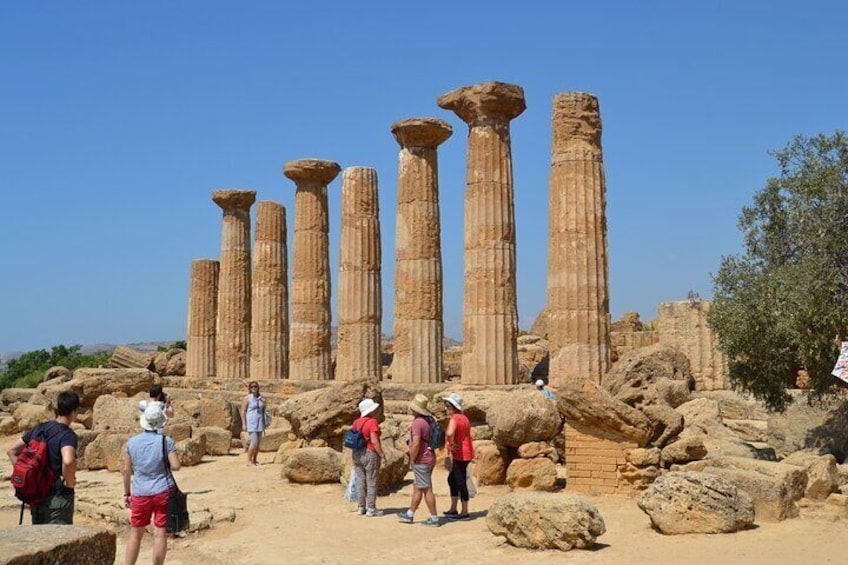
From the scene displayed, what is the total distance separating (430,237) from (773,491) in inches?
510

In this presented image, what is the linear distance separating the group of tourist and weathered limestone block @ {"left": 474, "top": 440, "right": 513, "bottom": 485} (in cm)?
135

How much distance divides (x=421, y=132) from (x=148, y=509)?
1475 centimetres

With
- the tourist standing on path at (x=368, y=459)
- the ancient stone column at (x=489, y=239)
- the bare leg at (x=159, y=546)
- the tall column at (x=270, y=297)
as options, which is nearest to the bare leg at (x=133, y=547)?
the bare leg at (x=159, y=546)

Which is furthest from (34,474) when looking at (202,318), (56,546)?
(202,318)

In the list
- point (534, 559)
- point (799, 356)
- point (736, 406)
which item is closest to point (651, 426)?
point (799, 356)

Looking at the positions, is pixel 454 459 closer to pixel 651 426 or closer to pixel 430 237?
pixel 651 426

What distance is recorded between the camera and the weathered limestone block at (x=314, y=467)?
14.1m

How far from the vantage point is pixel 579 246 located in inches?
698

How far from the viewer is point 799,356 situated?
1313cm

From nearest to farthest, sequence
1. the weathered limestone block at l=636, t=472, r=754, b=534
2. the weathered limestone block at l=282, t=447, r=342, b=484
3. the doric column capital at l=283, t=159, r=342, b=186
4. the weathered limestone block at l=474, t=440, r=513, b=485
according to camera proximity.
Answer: the weathered limestone block at l=636, t=472, r=754, b=534 → the weathered limestone block at l=474, t=440, r=513, b=485 → the weathered limestone block at l=282, t=447, r=342, b=484 → the doric column capital at l=283, t=159, r=342, b=186

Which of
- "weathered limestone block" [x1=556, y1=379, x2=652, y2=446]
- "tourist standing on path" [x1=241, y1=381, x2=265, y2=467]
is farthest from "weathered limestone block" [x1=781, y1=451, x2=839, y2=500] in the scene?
"tourist standing on path" [x1=241, y1=381, x2=265, y2=467]

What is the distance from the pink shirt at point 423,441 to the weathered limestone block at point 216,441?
8405 millimetres

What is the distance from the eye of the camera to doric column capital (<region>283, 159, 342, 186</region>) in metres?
26.3

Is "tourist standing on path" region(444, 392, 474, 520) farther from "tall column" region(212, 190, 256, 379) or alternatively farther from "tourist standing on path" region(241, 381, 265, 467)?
"tall column" region(212, 190, 256, 379)
